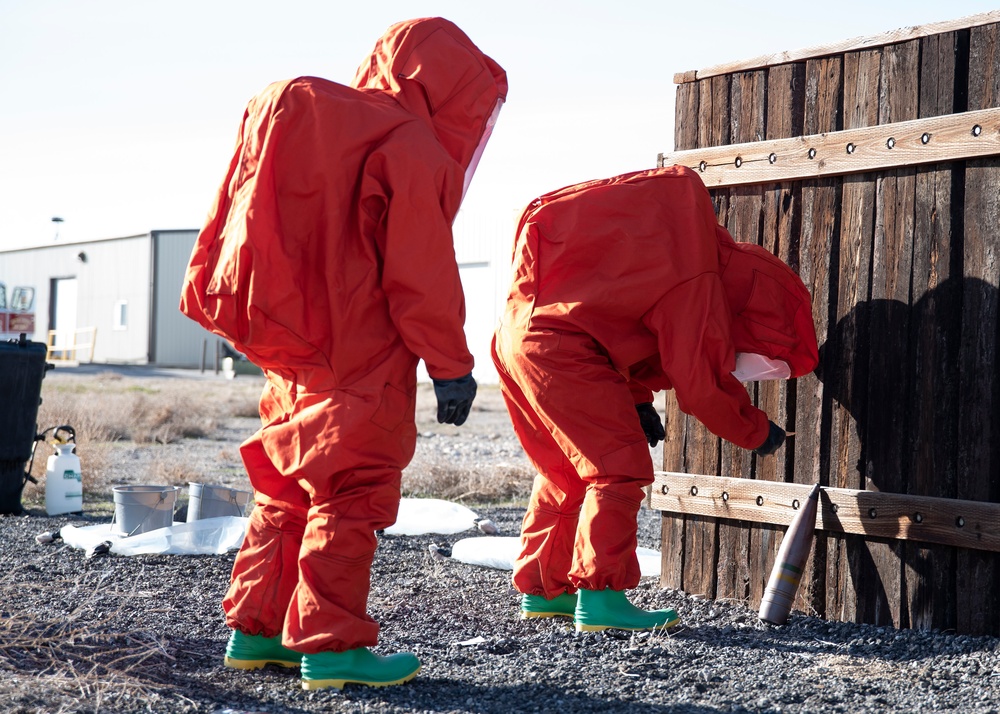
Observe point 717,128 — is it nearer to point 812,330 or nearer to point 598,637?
point 812,330

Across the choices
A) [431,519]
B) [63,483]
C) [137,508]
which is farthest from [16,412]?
[431,519]

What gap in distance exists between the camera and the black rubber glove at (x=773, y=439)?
390 cm

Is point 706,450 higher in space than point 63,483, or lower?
higher

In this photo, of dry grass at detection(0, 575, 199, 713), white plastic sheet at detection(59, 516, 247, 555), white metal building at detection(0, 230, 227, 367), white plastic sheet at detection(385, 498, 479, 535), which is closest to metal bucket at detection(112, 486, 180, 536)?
white plastic sheet at detection(59, 516, 247, 555)

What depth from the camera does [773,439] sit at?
392 centimetres

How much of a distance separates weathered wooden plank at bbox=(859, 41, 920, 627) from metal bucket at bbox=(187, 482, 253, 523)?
3.20 m

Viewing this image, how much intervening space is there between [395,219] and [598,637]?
68.3 inches

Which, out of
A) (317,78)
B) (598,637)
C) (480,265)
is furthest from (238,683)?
(480,265)

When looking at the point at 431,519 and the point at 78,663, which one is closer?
the point at 78,663

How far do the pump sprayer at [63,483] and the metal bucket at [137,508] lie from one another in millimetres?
1397

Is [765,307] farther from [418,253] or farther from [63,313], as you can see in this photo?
[63,313]

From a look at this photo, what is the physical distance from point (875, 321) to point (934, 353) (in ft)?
0.85

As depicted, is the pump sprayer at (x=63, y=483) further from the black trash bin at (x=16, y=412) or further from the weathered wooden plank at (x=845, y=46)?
the weathered wooden plank at (x=845, y=46)

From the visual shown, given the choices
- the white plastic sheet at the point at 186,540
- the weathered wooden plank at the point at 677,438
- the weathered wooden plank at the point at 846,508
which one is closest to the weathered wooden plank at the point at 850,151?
the weathered wooden plank at the point at 677,438
